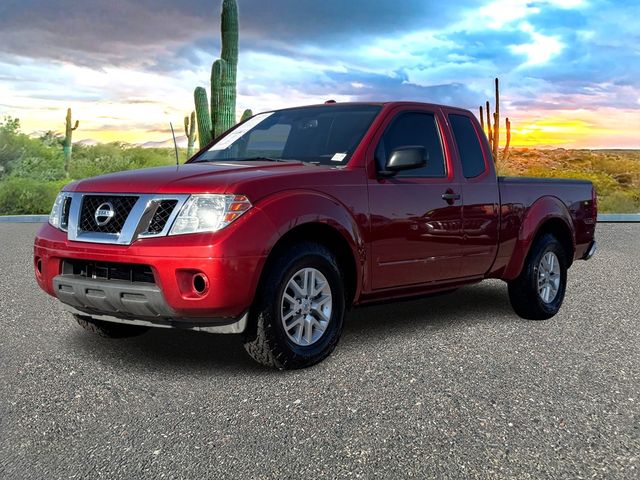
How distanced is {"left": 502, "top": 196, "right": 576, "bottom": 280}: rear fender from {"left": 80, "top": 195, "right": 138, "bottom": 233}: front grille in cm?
364

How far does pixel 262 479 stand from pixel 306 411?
103 cm

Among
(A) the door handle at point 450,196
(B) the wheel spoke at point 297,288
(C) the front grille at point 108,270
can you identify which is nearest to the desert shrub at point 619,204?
(A) the door handle at point 450,196

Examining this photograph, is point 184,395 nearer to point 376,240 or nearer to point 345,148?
point 376,240

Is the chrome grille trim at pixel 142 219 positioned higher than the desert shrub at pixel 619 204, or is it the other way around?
the chrome grille trim at pixel 142 219

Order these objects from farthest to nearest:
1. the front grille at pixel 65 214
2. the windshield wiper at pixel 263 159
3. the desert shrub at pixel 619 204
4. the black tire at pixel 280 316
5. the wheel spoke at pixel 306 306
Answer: the desert shrub at pixel 619 204 < the windshield wiper at pixel 263 159 < the front grille at pixel 65 214 < the wheel spoke at pixel 306 306 < the black tire at pixel 280 316

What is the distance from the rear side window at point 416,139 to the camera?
6.26 metres

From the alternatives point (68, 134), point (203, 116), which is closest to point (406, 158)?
point (203, 116)

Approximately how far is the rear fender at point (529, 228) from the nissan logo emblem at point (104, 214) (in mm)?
3692

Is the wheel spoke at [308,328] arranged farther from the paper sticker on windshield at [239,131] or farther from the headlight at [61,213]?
the paper sticker on windshield at [239,131]

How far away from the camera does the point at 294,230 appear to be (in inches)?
213

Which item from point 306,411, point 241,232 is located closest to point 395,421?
point 306,411

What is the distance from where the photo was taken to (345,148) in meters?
6.12

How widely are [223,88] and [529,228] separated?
12811 mm

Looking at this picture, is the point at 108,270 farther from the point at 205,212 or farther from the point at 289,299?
the point at 289,299
